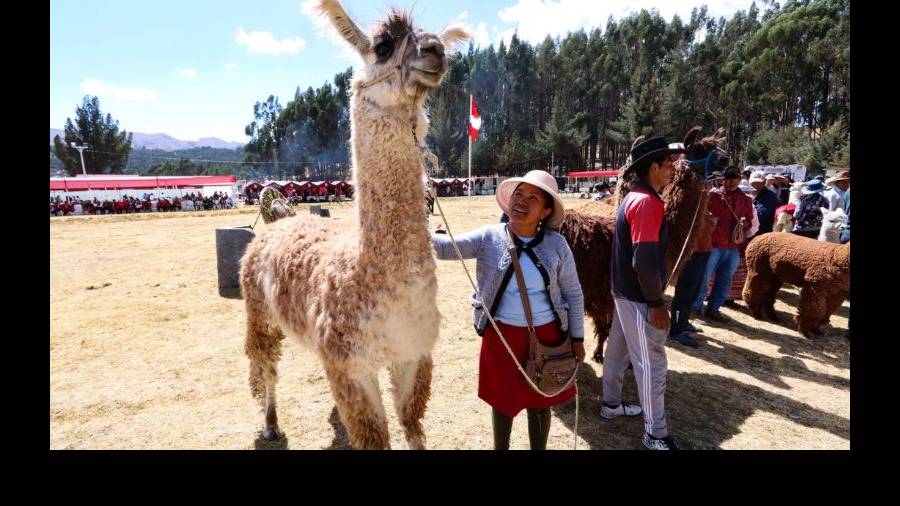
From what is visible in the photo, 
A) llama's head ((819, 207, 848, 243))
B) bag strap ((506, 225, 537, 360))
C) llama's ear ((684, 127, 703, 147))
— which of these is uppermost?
llama's ear ((684, 127, 703, 147))

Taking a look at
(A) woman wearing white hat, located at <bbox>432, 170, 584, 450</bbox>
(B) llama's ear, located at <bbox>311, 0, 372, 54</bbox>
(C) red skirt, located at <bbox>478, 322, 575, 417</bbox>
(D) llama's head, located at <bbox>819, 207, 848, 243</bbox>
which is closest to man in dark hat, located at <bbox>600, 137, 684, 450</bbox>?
(A) woman wearing white hat, located at <bbox>432, 170, 584, 450</bbox>

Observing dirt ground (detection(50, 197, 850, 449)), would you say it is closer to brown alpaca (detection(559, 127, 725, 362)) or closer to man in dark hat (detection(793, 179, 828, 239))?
Result: brown alpaca (detection(559, 127, 725, 362))

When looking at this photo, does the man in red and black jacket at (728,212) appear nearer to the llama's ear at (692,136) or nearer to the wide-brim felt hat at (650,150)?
the llama's ear at (692,136)

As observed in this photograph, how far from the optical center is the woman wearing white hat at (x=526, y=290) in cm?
221

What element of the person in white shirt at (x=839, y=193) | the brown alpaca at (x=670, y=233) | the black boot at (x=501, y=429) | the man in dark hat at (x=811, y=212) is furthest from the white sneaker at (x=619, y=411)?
the person in white shirt at (x=839, y=193)

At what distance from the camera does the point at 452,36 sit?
2.27 m

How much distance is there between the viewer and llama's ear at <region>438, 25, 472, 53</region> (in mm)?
2252

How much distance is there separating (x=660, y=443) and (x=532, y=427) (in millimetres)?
1162

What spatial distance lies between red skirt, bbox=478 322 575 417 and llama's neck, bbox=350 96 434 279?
607 mm

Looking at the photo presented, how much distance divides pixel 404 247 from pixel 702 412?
308 cm

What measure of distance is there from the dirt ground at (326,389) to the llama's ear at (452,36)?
123 centimetres

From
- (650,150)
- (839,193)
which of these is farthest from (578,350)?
(839,193)

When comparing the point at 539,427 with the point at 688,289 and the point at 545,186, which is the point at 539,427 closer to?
the point at 545,186
